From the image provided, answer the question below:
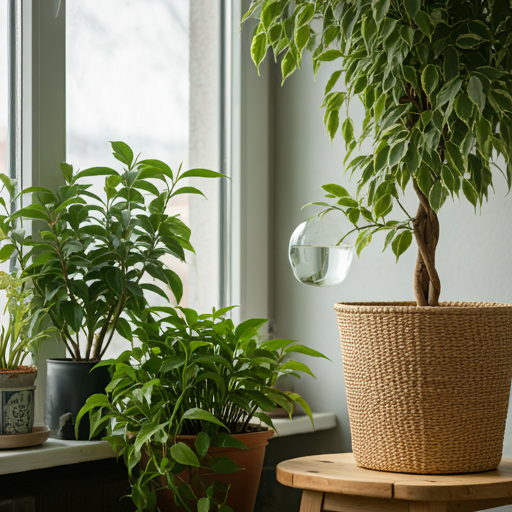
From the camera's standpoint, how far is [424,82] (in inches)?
38.4

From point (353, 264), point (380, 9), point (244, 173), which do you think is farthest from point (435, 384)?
point (244, 173)

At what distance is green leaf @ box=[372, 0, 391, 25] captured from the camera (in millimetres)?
944

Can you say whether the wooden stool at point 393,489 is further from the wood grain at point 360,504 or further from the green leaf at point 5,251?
the green leaf at point 5,251

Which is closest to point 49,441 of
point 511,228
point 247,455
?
point 247,455

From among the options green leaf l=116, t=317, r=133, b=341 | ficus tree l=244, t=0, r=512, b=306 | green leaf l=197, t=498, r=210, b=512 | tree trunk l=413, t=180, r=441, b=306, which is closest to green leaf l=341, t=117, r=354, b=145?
ficus tree l=244, t=0, r=512, b=306

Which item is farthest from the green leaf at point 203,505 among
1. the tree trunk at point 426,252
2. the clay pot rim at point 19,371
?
the tree trunk at point 426,252

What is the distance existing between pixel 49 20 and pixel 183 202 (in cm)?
53

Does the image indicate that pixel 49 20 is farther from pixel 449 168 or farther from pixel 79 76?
pixel 449 168

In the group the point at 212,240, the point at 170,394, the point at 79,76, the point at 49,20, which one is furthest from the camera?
the point at 212,240

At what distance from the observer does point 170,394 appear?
3.62 feet

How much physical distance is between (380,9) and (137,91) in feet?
2.65

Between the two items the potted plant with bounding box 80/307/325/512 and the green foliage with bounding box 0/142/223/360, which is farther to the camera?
the green foliage with bounding box 0/142/223/360

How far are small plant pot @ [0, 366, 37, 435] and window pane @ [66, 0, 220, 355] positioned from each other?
42 cm

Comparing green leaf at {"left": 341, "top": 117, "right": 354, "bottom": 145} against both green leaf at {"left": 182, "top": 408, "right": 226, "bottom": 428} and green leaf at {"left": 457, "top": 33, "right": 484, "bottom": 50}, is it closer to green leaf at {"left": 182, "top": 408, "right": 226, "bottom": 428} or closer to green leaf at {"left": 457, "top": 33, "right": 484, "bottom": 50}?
green leaf at {"left": 457, "top": 33, "right": 484, "bottom": 50}
